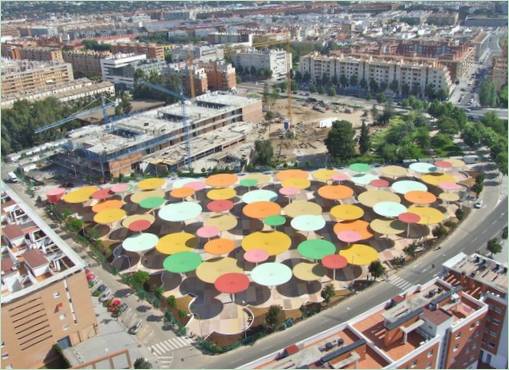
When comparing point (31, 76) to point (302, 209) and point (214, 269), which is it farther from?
point (214, 269)

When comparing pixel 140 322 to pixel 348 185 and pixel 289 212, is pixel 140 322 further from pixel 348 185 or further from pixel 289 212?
pixel 348 185

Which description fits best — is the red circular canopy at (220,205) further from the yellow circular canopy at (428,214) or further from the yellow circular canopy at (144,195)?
the yellow circular canopy at (428,214)

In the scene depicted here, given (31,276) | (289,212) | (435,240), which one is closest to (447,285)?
(435,240)

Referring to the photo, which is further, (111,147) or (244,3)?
(244,3)

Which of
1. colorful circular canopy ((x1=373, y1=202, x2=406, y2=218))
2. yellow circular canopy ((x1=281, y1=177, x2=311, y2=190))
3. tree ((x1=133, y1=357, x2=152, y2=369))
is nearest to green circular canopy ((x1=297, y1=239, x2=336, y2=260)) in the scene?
colorful circular canopy ((x1=373, y1=202, x2=406, y2=218))

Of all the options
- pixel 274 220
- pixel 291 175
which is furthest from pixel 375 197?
pixel 274 220

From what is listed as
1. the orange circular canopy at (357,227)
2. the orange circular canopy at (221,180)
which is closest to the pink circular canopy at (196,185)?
the orange circular canopy at (221,180)
